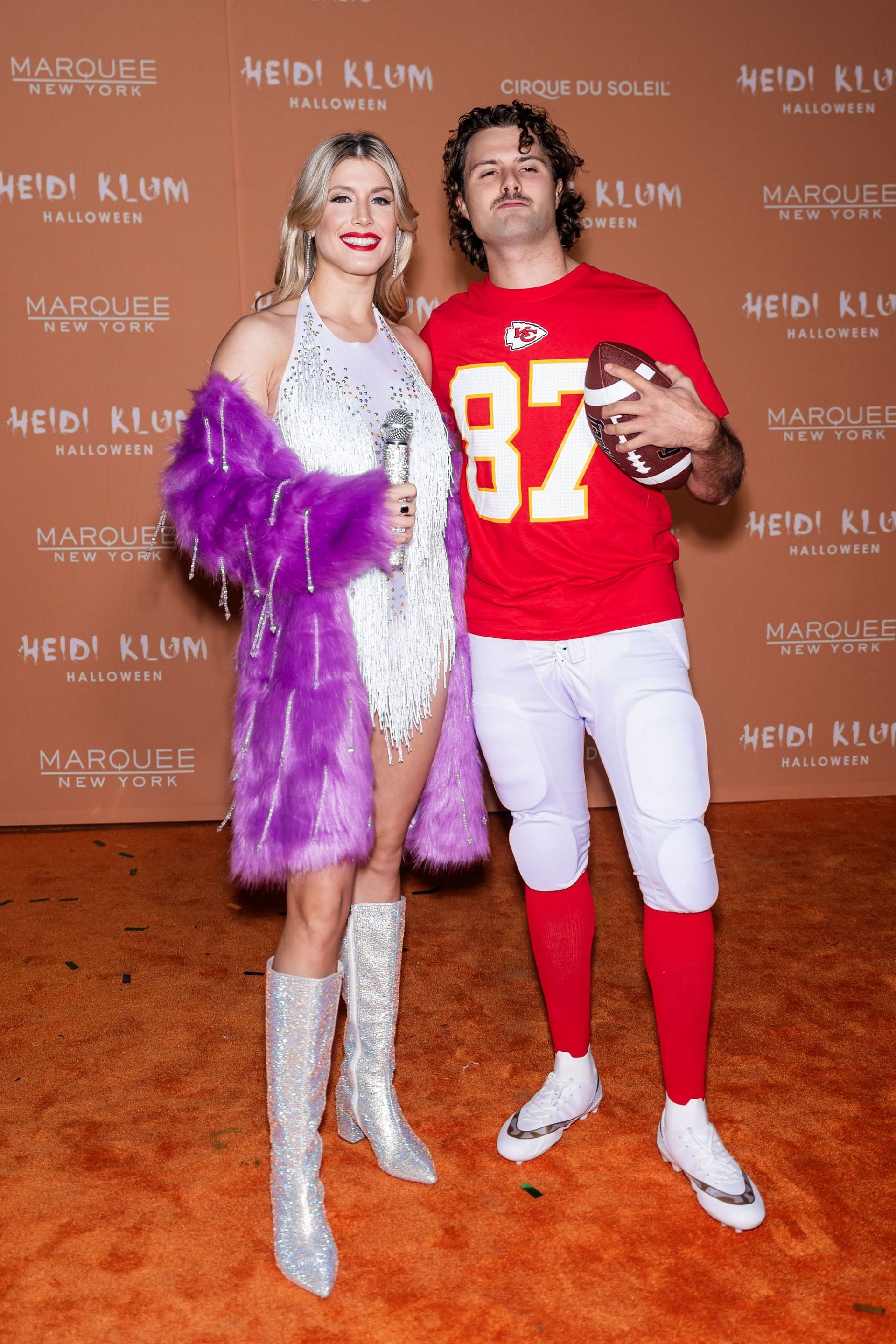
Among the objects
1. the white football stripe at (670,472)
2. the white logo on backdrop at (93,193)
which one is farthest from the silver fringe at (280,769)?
the white logo on backdrop at (93,193)

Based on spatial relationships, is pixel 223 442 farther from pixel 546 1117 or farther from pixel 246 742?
pixel 546 1117

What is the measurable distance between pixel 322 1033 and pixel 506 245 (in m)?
1.41

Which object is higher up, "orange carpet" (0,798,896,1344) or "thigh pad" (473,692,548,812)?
"thigh pad" (473,692,548,812)

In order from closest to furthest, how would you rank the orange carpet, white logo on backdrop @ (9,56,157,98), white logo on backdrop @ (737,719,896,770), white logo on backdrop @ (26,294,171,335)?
the orange carpet < white logo on backdrop @ (9,56,157,98) < white logo on backdrop @ (26,294,171,335) < white logo on backdrop @ (737,719,896,770)

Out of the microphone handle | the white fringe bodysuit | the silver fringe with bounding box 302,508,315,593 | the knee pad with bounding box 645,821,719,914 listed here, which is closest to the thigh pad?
the white fringe bodysuit

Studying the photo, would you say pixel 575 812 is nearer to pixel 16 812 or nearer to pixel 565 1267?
pixel 565 1267

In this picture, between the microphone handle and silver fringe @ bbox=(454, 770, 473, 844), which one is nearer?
the microphone handle

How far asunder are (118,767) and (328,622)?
104 inches

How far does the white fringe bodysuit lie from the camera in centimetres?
190

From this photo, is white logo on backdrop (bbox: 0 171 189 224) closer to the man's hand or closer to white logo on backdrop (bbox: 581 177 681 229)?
white logo on backdrop (bbox: 581 177 681 229)

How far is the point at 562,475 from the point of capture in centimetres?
205

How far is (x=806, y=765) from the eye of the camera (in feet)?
14.3

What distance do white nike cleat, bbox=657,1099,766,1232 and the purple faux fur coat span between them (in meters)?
0.77

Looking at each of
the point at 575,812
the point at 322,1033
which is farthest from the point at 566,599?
the point at 322,1033
